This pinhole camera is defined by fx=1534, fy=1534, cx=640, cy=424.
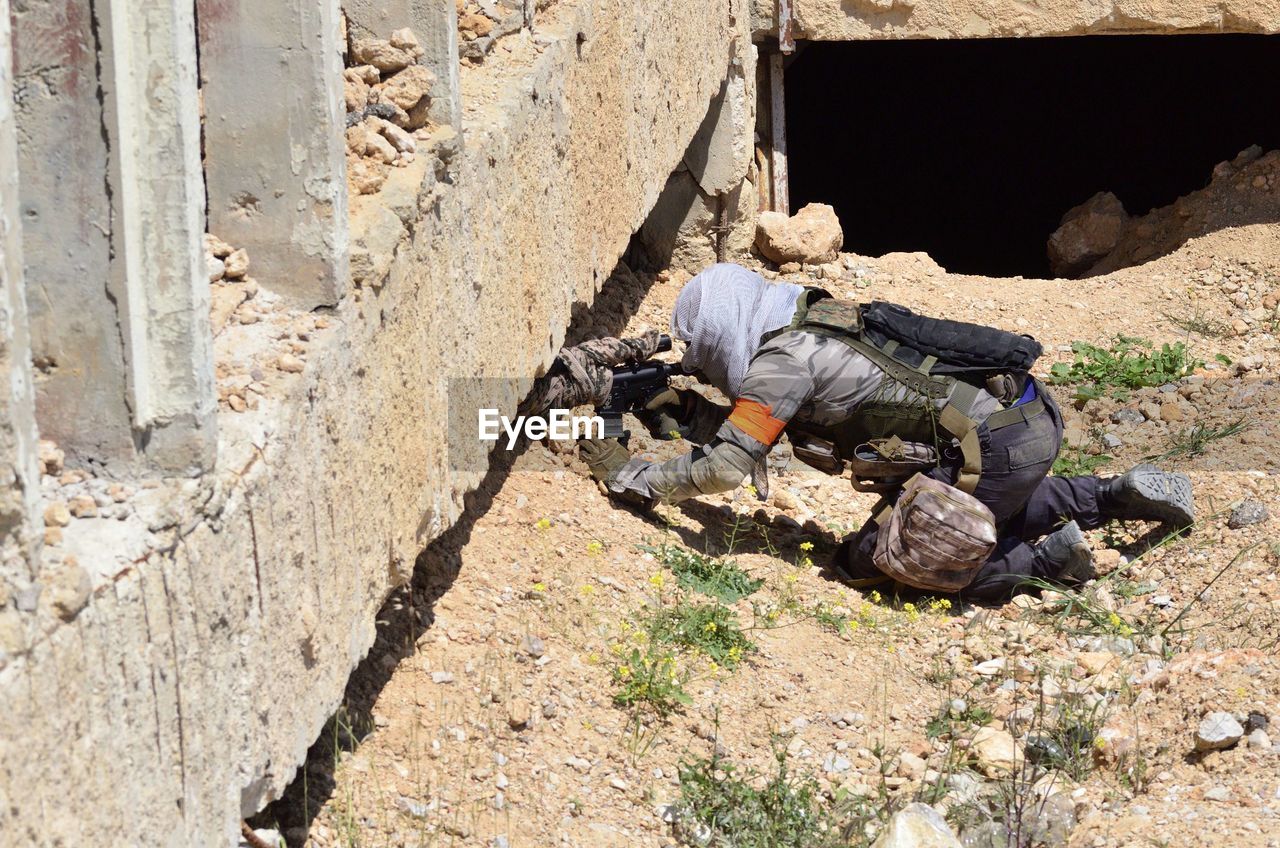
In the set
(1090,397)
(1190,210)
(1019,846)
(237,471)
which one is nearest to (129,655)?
(237,471)

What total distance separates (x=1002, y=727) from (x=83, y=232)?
2962 mm

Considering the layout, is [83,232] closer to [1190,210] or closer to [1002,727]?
[1002,727]

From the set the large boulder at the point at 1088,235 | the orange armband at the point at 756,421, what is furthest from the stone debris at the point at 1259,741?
the large boulder at the point at 1088,235

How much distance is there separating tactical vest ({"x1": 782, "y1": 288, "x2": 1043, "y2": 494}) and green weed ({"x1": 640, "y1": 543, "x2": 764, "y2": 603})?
0.67 metres

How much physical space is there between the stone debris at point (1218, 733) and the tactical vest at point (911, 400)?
142 centimetres

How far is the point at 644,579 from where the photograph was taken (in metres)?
4.83

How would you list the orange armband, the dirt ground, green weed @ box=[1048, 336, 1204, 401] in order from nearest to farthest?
the dirt ground → the orange armband → green weed @ box=[1048, 336, 1204, 401]

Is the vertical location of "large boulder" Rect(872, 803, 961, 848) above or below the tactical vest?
below

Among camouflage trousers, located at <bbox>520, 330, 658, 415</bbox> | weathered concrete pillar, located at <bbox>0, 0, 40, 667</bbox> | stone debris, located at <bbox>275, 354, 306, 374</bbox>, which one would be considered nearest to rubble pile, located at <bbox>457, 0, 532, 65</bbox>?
camouflage trousers, located at <bbox>520, 330, 658, 415</bbox>

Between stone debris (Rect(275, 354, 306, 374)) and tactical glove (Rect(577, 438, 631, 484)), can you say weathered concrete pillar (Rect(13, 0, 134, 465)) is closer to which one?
stone debris (Rect(275, 354, 306, 374))

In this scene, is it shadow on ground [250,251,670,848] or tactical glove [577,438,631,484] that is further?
tactical glove [577,438,631,484]

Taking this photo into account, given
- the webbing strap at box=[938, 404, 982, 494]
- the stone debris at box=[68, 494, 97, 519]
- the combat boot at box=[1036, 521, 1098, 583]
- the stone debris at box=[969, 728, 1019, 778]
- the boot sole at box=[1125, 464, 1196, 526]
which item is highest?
the stone debris at box=[68, 494, 97, 519]

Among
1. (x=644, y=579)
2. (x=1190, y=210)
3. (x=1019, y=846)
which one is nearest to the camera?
(x=1019, y=846)

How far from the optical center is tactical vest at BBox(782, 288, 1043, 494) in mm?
5152
